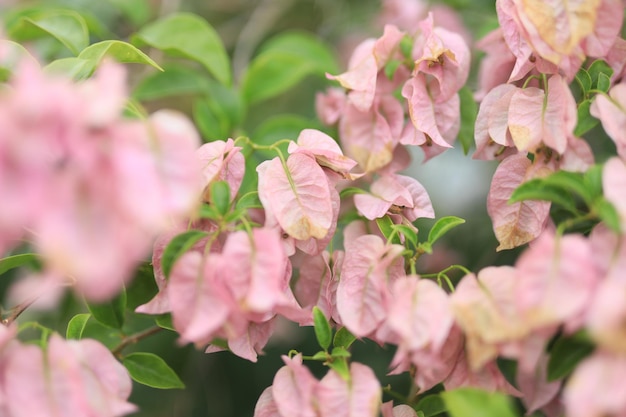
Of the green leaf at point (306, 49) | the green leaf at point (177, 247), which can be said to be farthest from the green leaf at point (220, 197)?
the green leaf at point (306, 49)

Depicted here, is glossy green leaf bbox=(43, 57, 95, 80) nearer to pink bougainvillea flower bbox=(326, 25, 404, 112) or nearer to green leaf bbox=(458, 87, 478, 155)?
pink bougainvillea flower bbox=(326, 25, 404, 112)

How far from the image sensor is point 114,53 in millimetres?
576

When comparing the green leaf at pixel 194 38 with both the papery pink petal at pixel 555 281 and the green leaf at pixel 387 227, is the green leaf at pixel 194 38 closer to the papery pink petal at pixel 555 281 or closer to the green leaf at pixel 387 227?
the green leaf at pixel 387 227

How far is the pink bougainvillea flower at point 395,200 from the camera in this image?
1.92 feet

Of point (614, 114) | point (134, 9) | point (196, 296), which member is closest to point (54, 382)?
point (196, 296)

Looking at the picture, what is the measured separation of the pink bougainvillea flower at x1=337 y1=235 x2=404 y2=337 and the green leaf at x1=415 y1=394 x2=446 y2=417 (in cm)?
9

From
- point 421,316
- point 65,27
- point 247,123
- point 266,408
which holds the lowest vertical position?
point 247,123

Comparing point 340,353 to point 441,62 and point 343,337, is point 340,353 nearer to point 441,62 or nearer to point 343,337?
point 343,337

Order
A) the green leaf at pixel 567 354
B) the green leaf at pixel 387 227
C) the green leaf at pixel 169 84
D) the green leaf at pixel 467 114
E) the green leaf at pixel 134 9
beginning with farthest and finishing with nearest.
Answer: the green leaf at pixel 134 9
the green leaf at pixel 169 84
the green leaf at pixel 467 114
the green leaf at pixel 387 227
the green leaf at pixel 567 354

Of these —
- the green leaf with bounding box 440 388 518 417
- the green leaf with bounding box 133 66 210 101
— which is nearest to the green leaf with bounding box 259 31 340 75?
the green leaf with bounding box 133 66 210 101

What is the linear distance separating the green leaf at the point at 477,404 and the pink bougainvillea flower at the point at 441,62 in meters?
0.30

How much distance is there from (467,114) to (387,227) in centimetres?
19

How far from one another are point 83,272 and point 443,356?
0.88 feet

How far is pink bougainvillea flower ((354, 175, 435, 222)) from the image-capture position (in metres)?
0.59
